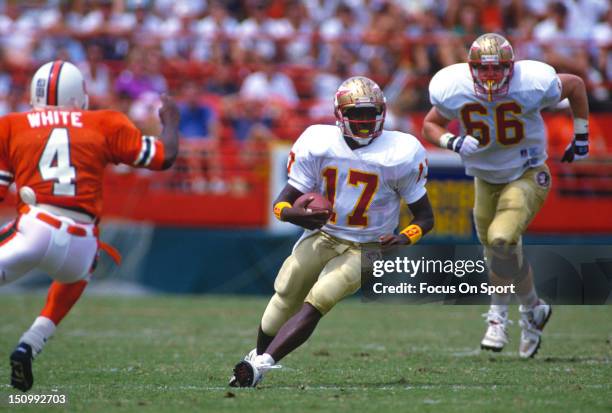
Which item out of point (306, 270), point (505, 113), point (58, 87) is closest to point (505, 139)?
point (505, 113)

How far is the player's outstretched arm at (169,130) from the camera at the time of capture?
16.4ft

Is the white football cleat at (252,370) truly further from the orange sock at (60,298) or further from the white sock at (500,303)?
the white sock at (500,303)

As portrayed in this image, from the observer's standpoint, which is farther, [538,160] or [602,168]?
[602,168]

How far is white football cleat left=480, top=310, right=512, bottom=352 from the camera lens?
20.8 feet

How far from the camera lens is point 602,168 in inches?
470

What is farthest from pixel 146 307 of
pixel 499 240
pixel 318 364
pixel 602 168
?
→ pixel 602 168

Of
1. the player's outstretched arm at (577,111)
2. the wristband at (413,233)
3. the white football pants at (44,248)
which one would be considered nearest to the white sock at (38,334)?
the white football pants at (44,248)

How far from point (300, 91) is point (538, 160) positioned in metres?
7.31

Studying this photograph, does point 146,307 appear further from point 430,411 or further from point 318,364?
point 430,411

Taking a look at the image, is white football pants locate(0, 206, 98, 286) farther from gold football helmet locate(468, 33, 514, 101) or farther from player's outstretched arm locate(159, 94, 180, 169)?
gold football helmet locate(468, 33, 514, 101)

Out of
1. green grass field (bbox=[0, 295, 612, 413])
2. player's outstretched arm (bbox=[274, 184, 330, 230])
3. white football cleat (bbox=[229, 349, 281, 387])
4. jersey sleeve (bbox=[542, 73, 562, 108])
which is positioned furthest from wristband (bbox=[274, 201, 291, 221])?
jersey sleeve (bbox=[542, 73, 562, 108])

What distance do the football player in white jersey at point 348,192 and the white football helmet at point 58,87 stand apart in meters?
1.10

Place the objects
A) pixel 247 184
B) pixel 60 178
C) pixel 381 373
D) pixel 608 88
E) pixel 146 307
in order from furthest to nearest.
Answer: pixel 608 88 < pixel 247 184 < pixel 146 307 < pixel 381 373 < pixel 60 178

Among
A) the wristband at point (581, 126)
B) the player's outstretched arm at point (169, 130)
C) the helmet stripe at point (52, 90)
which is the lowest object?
the wristband at point (581, 126)
